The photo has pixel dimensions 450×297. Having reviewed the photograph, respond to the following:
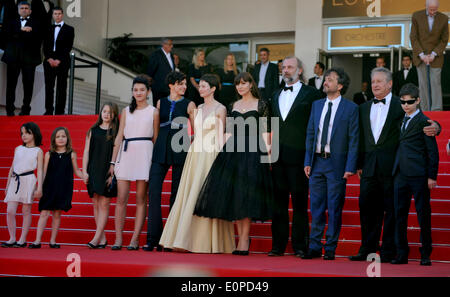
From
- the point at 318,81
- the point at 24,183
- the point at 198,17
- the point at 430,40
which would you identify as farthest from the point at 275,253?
the point at 198,17

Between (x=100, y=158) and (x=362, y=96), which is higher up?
(x=362, y=96)

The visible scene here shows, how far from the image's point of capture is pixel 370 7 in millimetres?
14555

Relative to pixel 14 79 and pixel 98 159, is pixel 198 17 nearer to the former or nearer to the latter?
pixel 14 79

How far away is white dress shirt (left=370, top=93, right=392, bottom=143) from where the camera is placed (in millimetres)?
5750

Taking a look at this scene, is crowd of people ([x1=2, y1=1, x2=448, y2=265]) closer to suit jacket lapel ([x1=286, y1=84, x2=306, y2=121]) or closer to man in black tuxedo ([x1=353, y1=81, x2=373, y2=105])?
suit jacket lapel ([x1=286, y1=84, x2=306, y2=121])

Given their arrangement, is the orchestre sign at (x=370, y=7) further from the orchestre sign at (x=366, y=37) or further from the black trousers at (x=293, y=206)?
the black trousers at (x=293, y=206)

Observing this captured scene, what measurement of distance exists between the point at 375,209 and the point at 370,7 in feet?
31.9

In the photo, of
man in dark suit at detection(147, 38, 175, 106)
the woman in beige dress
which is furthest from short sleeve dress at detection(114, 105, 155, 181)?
man in dark suit at detection(147, 38, 175, 106)

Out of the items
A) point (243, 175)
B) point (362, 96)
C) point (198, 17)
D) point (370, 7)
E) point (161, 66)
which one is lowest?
point (243, 175)

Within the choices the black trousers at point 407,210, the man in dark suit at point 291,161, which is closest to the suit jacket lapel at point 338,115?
the man in dark suit at point 291,161

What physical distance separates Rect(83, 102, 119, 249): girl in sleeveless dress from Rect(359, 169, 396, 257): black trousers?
2.52 m
